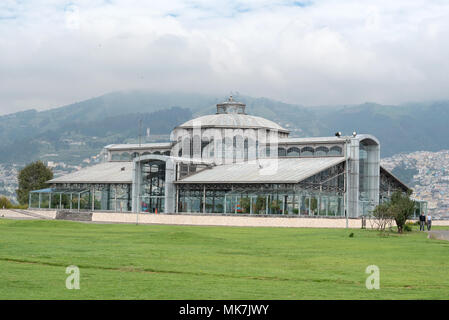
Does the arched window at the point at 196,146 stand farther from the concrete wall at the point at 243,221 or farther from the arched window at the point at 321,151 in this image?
the concrete wall at the point at 243,221

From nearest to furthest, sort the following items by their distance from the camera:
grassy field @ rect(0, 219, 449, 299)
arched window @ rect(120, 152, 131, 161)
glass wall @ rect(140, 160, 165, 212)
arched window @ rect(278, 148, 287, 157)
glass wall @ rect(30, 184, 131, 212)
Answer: grassy field @ rect(0, 219, 449, 299), glass wall @ rect(140, 160, 165, 212), glass wall @ rect(30, 184, 131, 212), arched window @ rect(278, 148, 287, 157), arched window @ rect(120, 152, 131, 161)

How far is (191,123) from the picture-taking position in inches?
4210

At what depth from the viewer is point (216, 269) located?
25250 millimetres

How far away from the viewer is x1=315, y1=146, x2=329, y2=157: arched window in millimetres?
96500

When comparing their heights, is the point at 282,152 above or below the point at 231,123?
below

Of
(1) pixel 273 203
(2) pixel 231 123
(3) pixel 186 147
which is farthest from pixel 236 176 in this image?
(2) pixel 231 123

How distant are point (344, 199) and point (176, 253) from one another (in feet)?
189

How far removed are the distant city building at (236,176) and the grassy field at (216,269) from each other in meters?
40.6

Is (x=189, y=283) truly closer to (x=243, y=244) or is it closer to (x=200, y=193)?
(x=243, y=244)

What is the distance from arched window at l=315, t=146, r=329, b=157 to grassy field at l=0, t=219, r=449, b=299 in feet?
186

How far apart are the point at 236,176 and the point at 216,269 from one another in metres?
60.2

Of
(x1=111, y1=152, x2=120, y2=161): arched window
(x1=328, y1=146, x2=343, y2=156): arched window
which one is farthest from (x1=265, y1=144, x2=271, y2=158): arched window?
(x1=111, y1=152, x2=120, y2=161): arched window

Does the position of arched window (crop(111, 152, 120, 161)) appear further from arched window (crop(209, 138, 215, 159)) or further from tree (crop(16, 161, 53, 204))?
arched window (crop(209, 138, 215, 159))

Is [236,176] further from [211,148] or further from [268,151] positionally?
[211,148]
